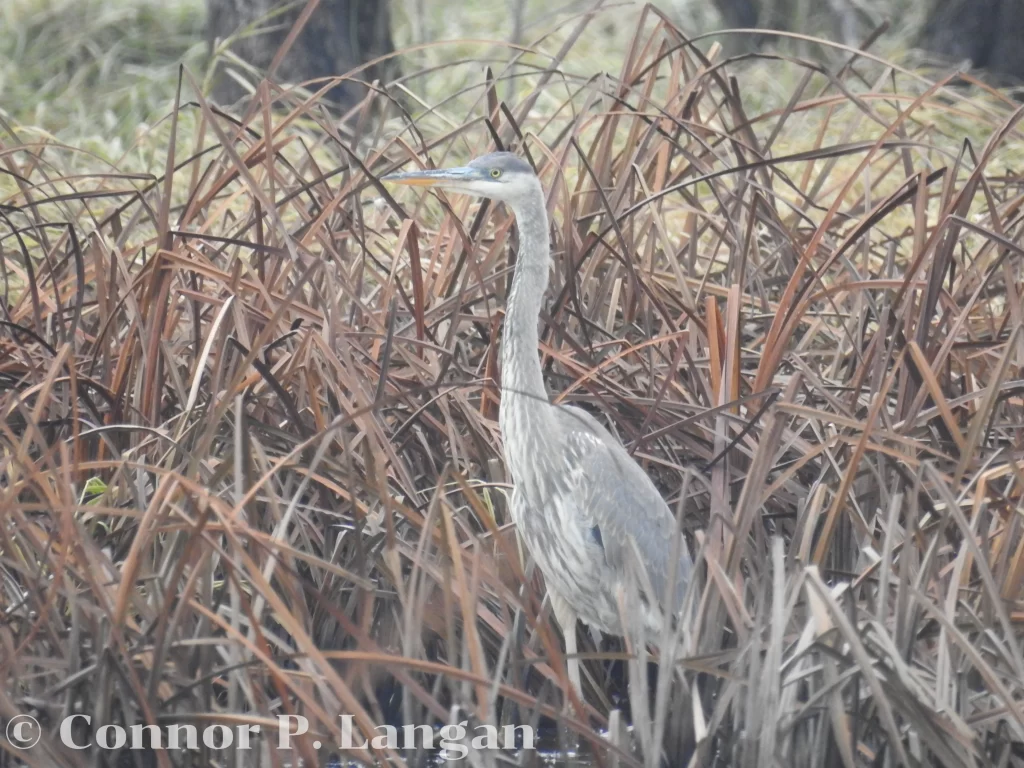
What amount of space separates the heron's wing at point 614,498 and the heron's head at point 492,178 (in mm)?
527

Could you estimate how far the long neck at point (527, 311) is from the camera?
3.15 meters

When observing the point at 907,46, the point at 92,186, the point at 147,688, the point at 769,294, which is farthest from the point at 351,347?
the point at 907,46

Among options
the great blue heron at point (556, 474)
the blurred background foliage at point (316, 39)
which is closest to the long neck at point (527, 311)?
the great blue heron at point (556, 474)

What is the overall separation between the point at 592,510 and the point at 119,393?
1.20 meters

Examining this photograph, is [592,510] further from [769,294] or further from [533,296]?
[769,294]

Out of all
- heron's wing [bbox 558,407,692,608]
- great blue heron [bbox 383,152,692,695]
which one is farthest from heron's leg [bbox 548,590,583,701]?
heron's wing [bbox 558,407,692,608]

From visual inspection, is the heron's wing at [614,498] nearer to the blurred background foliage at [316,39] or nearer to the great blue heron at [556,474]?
the great blue heron at [556,474]

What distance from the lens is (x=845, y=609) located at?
2.67 meters

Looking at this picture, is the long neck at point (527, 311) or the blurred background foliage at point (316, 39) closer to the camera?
the long neck at point (527, 311)

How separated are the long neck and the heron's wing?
119mm

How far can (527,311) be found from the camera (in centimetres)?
318

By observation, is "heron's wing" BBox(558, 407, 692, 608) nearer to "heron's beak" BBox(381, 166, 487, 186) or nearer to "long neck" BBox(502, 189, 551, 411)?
"long neck" BBox(502, 189, 551, 411)

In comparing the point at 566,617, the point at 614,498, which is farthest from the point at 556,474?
the point at 566,617

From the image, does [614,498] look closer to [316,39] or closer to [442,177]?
[442,177]
